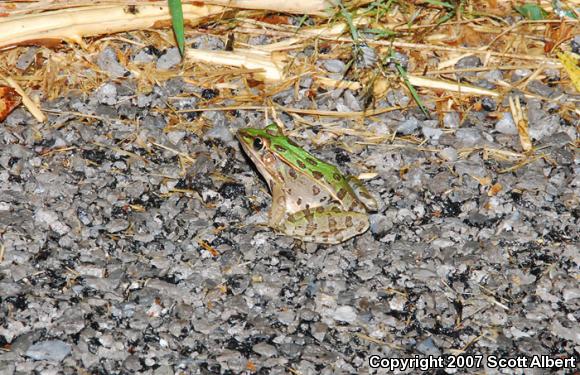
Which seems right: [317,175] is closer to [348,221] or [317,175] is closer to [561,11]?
[348,221]

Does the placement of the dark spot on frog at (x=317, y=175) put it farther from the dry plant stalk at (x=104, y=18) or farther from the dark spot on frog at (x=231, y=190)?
the dry plant stalk at (x=104, y=18)

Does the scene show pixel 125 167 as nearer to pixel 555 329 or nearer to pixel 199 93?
pixel 199 93

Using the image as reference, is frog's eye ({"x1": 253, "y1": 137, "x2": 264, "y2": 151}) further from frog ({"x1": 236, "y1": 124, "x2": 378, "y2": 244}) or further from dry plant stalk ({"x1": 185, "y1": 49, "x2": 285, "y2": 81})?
dry plant stalk ({"x1": 185, "y1": 49, "x2": 285, "y2": 81})

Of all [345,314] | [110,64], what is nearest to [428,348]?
[345,314]

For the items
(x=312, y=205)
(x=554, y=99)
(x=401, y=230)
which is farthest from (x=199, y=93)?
(x=554, y=99)

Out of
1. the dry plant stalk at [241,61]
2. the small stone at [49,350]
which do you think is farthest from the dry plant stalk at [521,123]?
the small stone at [49,350]

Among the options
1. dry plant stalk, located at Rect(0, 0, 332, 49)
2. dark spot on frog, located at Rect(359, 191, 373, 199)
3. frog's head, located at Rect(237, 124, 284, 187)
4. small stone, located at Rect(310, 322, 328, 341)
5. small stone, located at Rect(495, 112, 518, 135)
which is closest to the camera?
small stone, located at Rect(310, 322, 328, 341)

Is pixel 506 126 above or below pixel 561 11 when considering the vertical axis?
below

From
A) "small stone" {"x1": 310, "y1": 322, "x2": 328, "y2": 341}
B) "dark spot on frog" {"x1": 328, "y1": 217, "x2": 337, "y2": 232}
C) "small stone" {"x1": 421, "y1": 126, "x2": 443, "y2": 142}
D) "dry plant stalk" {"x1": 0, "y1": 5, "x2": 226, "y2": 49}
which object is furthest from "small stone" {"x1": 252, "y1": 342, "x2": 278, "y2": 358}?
"dry plant stalk" {"x1": 0, "y1": 5, "x2": 226, "y2": 49}
